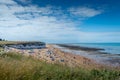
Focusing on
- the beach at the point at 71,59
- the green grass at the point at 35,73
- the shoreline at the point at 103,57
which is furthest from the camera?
the shoreline at the point at 103,57

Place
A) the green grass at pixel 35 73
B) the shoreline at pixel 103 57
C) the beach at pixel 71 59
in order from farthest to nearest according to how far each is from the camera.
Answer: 1. the shoreline at pixel 103 57
2. the beach at pixel 71 59
3. the green grass at pixel 35 73

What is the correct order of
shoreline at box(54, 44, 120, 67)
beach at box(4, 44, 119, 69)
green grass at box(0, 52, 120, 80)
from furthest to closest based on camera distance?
1. shoreline at box(54, 44, 120, 67)
2. beach at box(4, 44, 119, 69)
3. green grass at box(0, 52, 120, 80)

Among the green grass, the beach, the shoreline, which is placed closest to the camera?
the green grass

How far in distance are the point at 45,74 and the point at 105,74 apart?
3206 millimetres

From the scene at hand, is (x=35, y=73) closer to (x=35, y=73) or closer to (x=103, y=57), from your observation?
(x=35, y=73)

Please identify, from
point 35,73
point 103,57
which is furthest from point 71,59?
point 35,73

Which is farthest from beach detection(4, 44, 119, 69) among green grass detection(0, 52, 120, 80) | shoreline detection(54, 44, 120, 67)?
green grass detection(0, 52, 120, 80)

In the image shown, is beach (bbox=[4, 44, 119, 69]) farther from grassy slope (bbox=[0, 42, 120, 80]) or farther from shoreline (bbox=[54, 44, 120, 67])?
grassy slope (bbox=[0, 42, 120, 80])

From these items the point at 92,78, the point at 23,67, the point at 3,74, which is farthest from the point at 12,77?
the point at 92,78

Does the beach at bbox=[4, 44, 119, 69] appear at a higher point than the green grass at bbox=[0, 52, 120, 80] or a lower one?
lower

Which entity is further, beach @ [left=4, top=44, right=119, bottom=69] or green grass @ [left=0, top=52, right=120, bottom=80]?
beach @ [left=4, top=44, right=119, bottom=69]

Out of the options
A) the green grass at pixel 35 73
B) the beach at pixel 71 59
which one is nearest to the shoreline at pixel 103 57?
the beach at pixel 71 59

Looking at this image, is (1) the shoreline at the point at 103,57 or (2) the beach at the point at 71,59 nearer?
(2) the beach at the point at 71,59

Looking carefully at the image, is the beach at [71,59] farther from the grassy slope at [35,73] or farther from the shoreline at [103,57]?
the grassy slope at [35,73]
